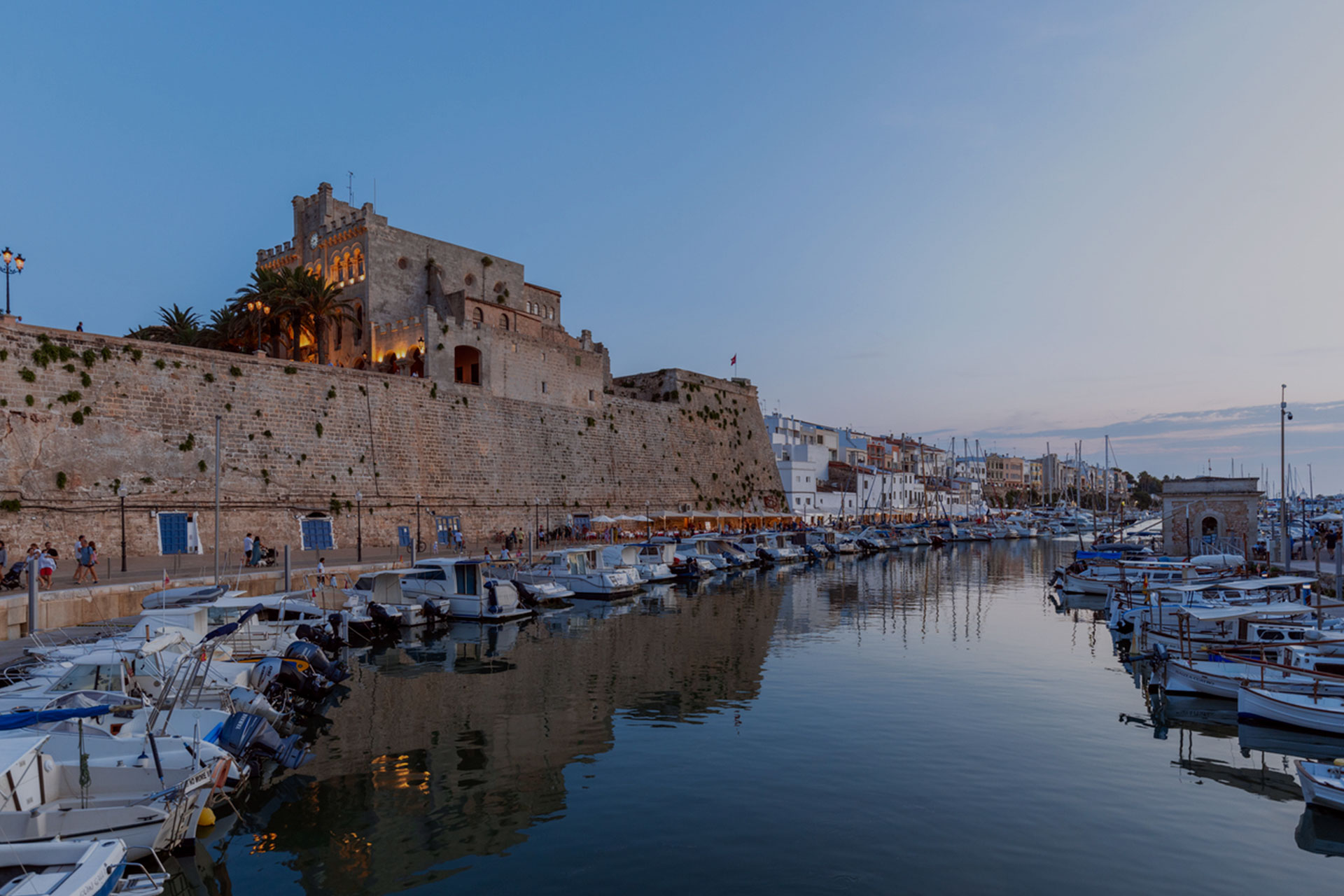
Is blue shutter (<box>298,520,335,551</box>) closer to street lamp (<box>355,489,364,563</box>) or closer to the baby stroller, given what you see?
street lamp (<box>355,489,364,563</box>)

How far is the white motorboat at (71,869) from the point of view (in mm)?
6102

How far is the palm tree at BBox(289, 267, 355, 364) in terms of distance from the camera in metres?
37.4

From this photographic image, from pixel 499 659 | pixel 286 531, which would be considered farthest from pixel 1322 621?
pixel 286 531

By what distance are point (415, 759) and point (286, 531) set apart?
21306 mm

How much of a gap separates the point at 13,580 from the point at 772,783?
1968 cm

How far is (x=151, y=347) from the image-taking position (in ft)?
92.7

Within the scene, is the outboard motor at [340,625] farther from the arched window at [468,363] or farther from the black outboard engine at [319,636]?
the arched window at [468,363]

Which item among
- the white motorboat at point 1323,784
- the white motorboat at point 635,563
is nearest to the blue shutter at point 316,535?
the white motorboat at point 635,563

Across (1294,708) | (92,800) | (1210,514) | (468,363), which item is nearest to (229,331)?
(468,363)

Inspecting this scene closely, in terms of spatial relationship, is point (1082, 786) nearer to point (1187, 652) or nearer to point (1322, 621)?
point (1187, 652)

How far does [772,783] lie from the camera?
1059cm

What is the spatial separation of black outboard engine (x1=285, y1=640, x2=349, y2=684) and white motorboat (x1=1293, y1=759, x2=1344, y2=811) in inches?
581

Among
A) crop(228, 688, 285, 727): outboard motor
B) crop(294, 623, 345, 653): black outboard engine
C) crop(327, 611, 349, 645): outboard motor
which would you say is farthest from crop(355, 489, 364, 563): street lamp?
crop(228, 688, 285, 727): outboard motor

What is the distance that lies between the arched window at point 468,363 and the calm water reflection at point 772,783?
2571cm
